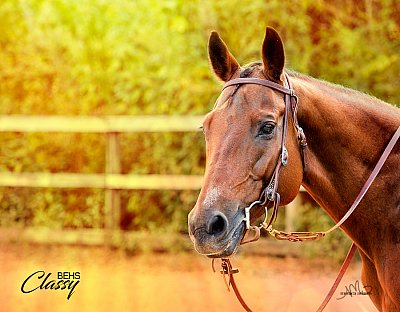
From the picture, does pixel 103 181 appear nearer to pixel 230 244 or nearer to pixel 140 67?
pixel 140 67

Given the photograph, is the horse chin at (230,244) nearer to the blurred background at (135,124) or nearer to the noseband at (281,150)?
the noseband at (281,150)

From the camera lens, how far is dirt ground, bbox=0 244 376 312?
645cm

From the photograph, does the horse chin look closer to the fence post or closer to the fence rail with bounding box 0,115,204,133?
the fence rail with bounding box 0,115,204,133

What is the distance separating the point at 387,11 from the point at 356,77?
739 mm

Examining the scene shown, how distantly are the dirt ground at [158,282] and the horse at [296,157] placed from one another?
2436 millimetres

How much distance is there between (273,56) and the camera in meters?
3.21

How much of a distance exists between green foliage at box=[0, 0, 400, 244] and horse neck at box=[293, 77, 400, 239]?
14.6ft

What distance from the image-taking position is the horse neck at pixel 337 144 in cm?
328

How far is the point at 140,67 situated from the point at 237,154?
577 cm

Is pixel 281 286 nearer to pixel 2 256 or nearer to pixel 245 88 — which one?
pixel 2 256
